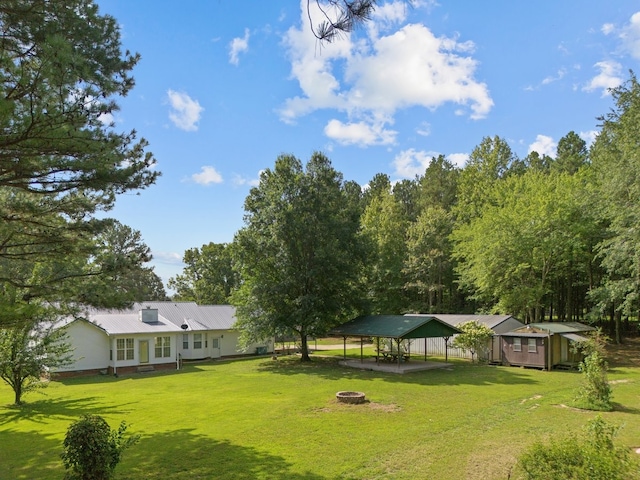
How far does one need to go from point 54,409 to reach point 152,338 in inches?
459

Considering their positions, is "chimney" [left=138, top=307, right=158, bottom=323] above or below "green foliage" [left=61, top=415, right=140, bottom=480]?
above

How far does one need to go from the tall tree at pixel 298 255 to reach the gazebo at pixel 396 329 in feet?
4.73

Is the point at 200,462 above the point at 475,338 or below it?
below

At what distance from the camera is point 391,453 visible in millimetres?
8977

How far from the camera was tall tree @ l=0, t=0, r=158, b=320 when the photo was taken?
20.9 ft

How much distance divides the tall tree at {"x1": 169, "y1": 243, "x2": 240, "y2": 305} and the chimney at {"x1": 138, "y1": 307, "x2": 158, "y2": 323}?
67.5 ft

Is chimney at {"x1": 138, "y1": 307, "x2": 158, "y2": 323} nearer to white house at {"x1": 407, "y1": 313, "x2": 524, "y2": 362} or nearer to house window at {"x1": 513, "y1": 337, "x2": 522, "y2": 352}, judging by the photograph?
white house at {"x1": 407, "y1": 313, "x2": 524, "y2": 362}

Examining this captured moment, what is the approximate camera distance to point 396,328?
77.4 ft

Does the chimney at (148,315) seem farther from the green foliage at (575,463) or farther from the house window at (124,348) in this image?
the green foliage at (575,463)

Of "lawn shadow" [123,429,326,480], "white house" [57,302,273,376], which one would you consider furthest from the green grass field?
"white house" [57,302,273,376]

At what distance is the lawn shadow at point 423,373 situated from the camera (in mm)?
18875

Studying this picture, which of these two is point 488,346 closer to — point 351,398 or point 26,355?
point 351,398

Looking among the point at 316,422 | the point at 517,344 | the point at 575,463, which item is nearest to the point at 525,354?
the point at 517,344

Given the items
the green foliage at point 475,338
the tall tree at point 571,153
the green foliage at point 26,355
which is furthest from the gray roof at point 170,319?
the tall tree at point 571,153
